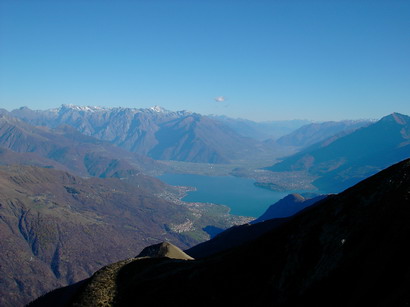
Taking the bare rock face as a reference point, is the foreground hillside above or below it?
above

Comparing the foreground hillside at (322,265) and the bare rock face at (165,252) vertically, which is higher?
the foreground hillside at (322,265)

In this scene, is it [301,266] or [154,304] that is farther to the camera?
[154,304]

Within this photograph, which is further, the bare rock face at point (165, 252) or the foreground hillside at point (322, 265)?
the bare rock face at point (165, 252)

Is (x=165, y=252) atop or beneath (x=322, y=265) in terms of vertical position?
beneath

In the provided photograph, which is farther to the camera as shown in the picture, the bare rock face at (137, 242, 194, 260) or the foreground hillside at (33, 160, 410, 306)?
the bare rock face at (137, 242, 194, 260)

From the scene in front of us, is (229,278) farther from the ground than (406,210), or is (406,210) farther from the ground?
(406,210)

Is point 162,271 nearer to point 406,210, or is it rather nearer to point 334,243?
point 334,243

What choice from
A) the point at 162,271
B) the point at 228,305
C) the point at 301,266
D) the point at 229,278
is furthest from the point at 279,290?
the point at 162,271

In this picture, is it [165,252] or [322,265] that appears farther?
[165,252]
